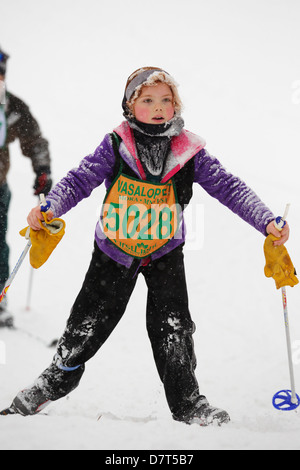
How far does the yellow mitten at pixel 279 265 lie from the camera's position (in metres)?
A: 2.68

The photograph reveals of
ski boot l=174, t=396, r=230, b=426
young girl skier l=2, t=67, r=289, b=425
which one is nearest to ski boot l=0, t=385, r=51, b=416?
young girl skier l=2, t=67, r=289, b=425

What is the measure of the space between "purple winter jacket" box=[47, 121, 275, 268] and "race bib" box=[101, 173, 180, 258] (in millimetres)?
55

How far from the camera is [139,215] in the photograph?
271 cm

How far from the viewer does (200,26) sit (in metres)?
65.0

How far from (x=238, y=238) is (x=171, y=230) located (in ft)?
17.1

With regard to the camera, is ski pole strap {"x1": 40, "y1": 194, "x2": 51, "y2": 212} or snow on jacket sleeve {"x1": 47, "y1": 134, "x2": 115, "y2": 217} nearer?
ski pole strap {"x1": 40, "y1": 194, "x2": 51, "y2": 212}

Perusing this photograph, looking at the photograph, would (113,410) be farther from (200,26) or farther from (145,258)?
(200,26)

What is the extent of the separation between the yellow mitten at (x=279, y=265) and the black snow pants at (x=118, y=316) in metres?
0.54

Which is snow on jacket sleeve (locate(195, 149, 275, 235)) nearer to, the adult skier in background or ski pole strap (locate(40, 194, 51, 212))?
ski pole strap (locate(40, 194, 51, 212))

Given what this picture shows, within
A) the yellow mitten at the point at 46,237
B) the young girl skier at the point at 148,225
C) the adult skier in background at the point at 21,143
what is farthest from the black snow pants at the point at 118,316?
the adult skier in background at the point at 21,143

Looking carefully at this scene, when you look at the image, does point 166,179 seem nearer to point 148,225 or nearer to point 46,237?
point 148,225

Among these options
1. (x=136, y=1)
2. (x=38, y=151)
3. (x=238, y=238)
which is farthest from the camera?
(x=136, y=1)

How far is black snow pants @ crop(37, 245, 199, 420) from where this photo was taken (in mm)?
2744
